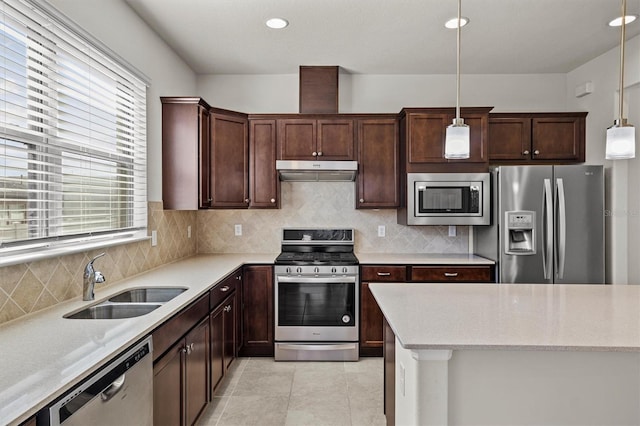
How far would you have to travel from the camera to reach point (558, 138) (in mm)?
3689

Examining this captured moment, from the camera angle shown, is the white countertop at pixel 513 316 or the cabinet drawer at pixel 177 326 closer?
the white countertop at pixel 513 316

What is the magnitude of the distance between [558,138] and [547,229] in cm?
104

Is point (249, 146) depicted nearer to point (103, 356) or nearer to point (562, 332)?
point (103, 356)

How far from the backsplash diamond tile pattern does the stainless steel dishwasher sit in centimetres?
65

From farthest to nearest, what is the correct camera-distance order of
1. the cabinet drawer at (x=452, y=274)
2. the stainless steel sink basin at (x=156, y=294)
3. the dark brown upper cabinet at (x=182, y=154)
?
the cabinet drawer at (x=452, y=274) < the dark brown upper cabinet at (x=182, y=154) < the stainless steel sink basin at (x=156, y=294)

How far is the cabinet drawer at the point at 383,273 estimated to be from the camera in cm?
346

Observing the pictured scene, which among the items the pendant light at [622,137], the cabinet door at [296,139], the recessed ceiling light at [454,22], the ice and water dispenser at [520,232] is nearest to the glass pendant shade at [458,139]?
the pendant light at [622,137]

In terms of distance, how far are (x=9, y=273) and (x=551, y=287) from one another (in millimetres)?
2775

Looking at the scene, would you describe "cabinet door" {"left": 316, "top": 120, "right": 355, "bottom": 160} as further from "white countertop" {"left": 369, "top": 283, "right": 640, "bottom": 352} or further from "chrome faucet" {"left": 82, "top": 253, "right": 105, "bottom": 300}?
"chrome faucet" {"left": 82, "top": 253, "right": 105, "bottom": 300}

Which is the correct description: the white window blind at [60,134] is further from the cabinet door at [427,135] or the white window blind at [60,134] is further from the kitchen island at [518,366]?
the cabinet door at [427,135]

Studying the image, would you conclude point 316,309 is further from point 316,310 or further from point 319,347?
point 319,347

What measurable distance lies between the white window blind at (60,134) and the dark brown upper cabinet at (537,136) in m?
3.22

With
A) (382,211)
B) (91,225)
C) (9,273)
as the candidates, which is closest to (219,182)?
(91,225)

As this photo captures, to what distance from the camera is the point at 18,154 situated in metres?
1.73
